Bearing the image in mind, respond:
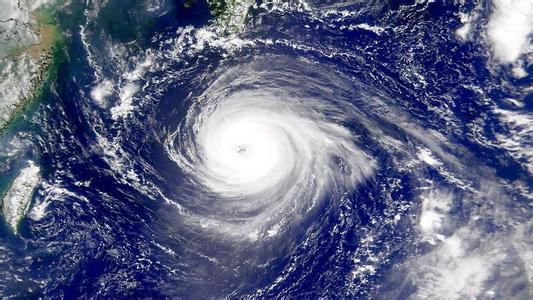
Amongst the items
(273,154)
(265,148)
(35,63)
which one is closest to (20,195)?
(35,63)

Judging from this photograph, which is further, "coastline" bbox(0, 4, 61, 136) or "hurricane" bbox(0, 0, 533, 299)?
"hurricane" bbox(0, 0, 533, 299)

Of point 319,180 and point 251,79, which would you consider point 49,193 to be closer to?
point 251,79

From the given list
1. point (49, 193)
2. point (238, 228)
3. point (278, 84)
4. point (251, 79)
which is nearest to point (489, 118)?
point (278, 84)

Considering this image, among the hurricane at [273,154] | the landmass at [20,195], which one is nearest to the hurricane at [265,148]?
the hurricane at [273,154]

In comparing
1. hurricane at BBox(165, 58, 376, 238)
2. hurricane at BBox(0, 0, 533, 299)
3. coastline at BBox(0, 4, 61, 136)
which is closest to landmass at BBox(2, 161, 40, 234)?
hurricane at BBox(0, 0, 533, 299)

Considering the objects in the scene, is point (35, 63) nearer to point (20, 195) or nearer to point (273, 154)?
point (20, 195)

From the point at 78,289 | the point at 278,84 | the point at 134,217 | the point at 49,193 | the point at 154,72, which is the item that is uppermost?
the point at 154,72

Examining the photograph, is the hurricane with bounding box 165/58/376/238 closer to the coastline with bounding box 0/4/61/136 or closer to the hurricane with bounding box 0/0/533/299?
the hurricane with bounding box 0/0/533/299

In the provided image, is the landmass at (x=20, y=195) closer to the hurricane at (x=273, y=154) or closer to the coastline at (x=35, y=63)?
the hurricane at (x=273, y=154)

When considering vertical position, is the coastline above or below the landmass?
above
